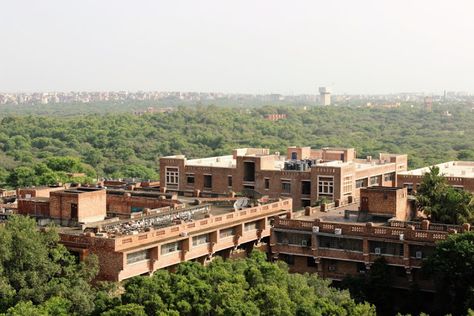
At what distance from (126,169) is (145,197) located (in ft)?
214

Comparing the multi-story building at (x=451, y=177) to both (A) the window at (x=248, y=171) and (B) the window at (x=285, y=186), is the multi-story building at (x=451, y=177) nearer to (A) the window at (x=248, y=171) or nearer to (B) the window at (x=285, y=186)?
(B) the window at (x=285, y=186)

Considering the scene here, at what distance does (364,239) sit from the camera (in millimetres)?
45500

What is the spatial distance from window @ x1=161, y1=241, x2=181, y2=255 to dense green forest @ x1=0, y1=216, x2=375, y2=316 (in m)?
4.30

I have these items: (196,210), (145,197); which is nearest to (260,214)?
(196,210)

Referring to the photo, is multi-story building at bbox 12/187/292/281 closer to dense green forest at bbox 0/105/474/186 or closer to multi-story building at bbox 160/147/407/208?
multi-story building at bbox 160/147/407/208

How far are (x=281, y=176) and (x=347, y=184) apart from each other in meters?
6.21

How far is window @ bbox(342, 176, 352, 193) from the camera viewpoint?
2557 inches

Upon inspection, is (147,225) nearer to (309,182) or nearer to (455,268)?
(455,268)

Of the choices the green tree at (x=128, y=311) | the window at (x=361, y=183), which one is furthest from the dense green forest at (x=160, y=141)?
the green tree at (x=128, y=311)

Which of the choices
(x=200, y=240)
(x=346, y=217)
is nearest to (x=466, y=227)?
(x=346, y=217)

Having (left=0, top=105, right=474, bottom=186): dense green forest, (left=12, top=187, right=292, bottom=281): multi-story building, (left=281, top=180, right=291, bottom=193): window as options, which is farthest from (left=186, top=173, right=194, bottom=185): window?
(left=0, top=105, right=474, bottom=186): dense green forest

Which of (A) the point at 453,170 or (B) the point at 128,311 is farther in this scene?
(A) the point at 453,170

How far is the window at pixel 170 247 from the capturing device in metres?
43.2

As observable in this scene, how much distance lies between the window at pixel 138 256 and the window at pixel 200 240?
14.5 ft
